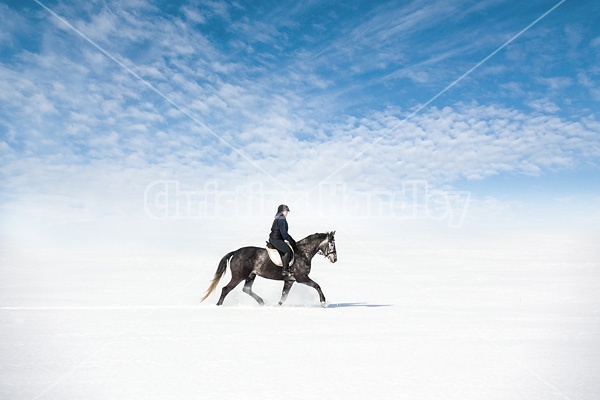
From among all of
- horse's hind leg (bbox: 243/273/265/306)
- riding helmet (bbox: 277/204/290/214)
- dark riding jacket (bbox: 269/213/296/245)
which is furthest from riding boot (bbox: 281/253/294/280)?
riding helmet (bbox: 277/204/290/214)

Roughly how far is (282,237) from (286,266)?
2.28ft

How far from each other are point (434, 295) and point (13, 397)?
10331 millimetres

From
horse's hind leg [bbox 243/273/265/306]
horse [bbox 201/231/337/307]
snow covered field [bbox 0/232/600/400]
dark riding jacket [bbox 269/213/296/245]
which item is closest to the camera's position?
snow covered field [bbox 0/232/600/400]

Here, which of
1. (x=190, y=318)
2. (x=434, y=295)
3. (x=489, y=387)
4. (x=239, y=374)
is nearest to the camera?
(x=489, y=387)

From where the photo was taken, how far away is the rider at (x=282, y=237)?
9.84 metres

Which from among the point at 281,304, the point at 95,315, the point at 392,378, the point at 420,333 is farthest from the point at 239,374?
the point at 281,304

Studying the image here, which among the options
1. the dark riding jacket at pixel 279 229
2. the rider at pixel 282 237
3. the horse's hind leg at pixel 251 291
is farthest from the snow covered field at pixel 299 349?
the dark riding jacket at pixel 279 229

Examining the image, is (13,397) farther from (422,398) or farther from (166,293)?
(166,293)

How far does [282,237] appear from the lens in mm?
9945

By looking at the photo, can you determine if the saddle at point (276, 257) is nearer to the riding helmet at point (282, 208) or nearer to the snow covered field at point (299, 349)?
the riding helmet at point (282, 208)

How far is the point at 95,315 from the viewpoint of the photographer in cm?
773

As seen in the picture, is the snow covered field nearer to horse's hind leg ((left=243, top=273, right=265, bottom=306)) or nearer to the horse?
horse's hind leg ((left=243, top=273, right=265, bottom=306))

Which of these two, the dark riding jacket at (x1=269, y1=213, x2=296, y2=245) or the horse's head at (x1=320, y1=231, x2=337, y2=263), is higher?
the dark riding jacket at (x1=269, y1=213, x2=296, y2=245)

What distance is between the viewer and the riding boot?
986 centimetres
